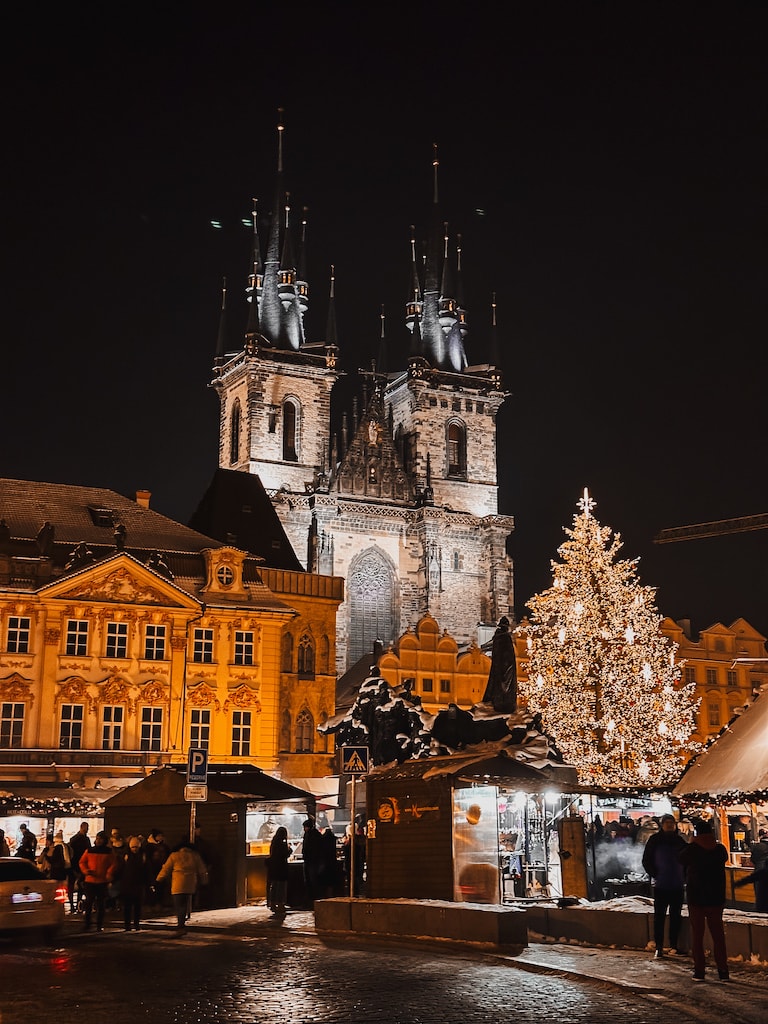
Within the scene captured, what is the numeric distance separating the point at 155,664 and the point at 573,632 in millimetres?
14608

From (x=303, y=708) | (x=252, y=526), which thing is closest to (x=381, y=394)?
(x=252, y=526)

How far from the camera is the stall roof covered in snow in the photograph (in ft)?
54.0

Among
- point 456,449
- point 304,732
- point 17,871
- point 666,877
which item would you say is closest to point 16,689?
point 304,732

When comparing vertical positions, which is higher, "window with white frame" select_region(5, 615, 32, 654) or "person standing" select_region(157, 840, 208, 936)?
"window with white frame" select_region(5, 615, 32, 654)

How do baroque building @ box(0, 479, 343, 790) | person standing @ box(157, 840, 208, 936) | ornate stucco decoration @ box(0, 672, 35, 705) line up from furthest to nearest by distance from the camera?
baroque building @ box(0, 479, 343, 790) < ornate stucco decoration @ box(0, 672, 35, 705) < person standing @ box(157, 840, 208, 936)

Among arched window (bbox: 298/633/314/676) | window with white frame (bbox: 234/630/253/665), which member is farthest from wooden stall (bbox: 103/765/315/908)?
arched window (bbox: 298/633/314/676)

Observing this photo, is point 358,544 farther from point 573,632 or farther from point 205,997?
point 205,997

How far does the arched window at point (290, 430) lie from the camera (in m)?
68.8

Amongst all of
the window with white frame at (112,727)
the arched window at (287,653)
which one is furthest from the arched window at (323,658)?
the window with white frame at (112,727)

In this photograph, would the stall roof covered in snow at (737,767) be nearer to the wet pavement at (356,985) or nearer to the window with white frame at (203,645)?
the wet pavement at (356,985)

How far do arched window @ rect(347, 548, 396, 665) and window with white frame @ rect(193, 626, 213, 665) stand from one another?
76.8 feet

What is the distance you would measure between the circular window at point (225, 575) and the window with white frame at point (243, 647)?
63.8 inches

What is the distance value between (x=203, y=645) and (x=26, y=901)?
25539 mm

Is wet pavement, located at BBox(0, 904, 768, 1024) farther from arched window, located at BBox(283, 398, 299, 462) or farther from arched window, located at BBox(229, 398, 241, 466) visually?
arched window, located at BBox(229, 398, 241, 466)
